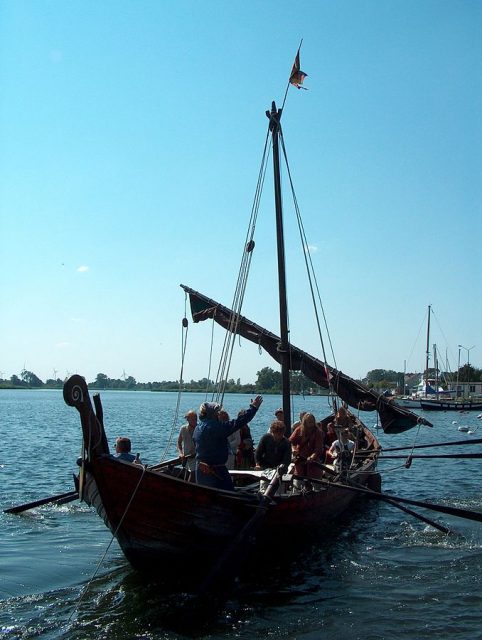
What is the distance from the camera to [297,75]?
1838 cm

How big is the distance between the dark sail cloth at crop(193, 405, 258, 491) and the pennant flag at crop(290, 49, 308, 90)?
11.1 meters

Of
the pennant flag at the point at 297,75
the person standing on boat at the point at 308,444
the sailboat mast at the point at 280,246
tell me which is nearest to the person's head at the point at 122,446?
the person standing on boat at the point at 308,444

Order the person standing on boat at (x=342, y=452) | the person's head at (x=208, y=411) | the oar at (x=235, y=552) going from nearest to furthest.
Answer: the oar at (x=235, y=552)
the person's head at (x=208, y=411)
the person standing on boat at (x=342, y=452)

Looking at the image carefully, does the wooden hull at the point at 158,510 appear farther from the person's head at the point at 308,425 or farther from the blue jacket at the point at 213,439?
the person's head at the point at 308,425

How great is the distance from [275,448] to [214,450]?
1916 millimetres

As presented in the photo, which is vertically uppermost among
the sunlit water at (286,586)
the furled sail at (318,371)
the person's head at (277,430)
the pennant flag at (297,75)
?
the pennant flag at (297,75)

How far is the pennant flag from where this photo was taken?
60.0 ft

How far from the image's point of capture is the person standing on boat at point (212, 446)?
10.4 meters

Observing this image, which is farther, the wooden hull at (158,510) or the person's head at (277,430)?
the person's head at (277,430)

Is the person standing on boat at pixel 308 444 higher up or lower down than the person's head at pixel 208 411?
lower down

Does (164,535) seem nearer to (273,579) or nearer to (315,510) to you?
(273,579)

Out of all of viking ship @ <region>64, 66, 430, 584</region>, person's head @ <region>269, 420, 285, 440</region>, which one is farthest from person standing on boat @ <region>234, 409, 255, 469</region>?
person's head @ <region>269, 420, 285, 440</region>

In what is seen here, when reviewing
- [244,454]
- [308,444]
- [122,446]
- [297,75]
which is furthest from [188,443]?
[297,75]

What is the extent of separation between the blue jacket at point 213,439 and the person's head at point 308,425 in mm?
3015
